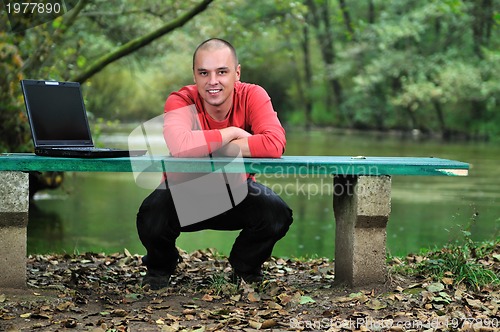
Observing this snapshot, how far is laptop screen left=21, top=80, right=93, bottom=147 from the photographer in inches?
197

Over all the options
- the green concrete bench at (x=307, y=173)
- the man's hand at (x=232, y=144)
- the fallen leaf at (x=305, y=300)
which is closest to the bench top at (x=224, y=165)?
the green concrete bench at (x=307, y=173)

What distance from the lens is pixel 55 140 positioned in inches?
199

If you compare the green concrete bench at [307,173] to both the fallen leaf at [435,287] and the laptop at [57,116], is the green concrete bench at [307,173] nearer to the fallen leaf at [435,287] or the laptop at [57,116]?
the laptop at [57,116]

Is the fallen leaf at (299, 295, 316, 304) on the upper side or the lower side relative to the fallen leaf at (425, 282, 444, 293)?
upper

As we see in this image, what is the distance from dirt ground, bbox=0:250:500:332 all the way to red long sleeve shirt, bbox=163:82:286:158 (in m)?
0.93

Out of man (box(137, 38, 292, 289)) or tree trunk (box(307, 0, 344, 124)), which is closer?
man (box(137, 38, 292, 289))

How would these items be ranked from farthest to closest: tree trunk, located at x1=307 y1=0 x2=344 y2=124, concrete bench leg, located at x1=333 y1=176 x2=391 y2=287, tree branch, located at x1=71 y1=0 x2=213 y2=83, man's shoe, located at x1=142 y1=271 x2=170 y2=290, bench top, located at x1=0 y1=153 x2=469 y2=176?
1. tree trunk, located at x1=307 y1=0 x2=344 y2=124
2. tree branch, located at x1=71 y1=0 x2=213 y2=83
3. man's shoe, located at x1=142 y1=271 x2=170 y2=290
4. concrete bench leg, located at x1=333 y1=176 x2=391 y2=287
5. bench top, located at x1=0 y1=153 x2=469 y2=176

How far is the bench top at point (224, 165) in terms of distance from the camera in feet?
15.3

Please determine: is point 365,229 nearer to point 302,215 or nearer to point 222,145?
point 222,145

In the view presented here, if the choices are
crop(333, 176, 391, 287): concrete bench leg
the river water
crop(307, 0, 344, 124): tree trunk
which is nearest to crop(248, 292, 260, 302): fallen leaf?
crop(333, 176, 391, 287): concrete bench leg

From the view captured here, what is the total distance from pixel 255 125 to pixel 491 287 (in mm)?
1847

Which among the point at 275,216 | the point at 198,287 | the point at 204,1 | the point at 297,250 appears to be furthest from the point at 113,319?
the point at 204,1

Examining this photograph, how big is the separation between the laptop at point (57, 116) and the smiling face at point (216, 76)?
1.86 feet

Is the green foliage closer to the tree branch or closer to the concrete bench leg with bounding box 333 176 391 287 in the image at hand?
the concrete bench leg with bounding box 333 176 391 287
